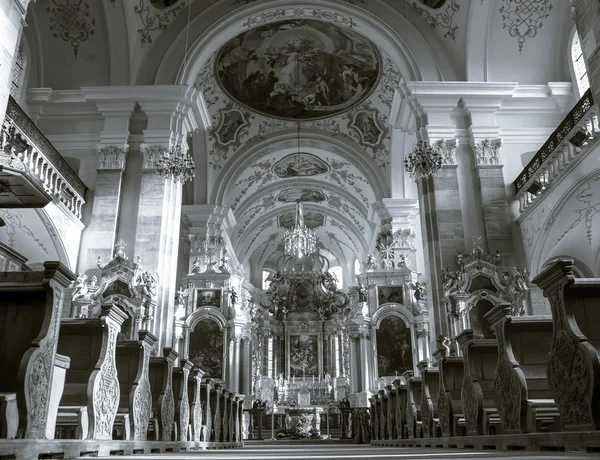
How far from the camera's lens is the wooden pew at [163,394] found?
19.0 ft

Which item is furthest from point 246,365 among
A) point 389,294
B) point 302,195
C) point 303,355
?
point 302,195

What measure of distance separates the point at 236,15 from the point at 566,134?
305 inches

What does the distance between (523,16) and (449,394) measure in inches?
390

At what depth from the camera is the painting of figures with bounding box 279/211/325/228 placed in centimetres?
2403

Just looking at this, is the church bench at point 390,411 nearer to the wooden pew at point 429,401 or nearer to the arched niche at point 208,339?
the wooden pew at point 429,401

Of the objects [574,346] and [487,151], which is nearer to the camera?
[574,346]

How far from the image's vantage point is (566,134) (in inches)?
387

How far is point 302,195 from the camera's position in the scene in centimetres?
2252

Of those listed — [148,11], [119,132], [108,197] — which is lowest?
[108,197]

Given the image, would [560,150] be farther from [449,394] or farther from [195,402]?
[195,402]

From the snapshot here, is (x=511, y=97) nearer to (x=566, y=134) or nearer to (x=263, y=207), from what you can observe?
(x=566, y=134)

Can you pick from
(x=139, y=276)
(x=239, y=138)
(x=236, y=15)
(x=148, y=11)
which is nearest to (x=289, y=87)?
(x=239, y=138)

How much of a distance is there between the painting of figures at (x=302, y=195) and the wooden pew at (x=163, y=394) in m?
15.9

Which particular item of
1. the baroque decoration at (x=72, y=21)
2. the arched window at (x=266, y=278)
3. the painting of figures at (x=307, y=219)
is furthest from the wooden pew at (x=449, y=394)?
the arched window at (x=266, y=278)
